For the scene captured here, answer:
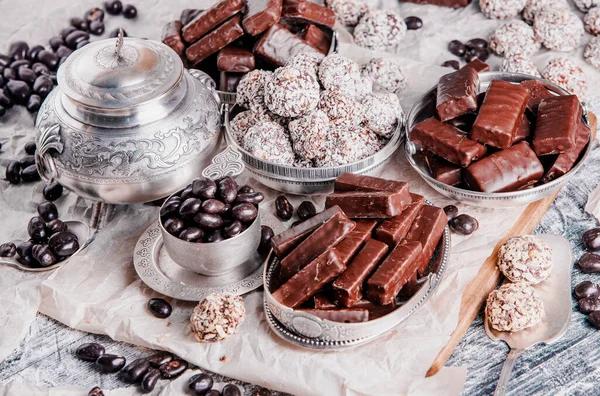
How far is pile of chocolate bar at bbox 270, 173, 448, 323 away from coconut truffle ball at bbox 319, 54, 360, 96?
1.86 feet

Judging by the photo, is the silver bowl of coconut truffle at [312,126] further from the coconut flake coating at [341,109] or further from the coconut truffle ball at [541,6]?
the coconut truffle ball at [541,6]

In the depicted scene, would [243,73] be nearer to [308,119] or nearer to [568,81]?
[308,119]

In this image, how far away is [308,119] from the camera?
280cm

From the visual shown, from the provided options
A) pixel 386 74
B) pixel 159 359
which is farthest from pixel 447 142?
pixel 159 359

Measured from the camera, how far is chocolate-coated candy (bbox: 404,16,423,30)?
13.1ft

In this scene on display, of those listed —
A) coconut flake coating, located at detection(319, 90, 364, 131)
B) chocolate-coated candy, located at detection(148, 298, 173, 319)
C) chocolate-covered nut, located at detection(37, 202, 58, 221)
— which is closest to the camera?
chocolate-coated candy, located at detection(148, 298, 173, 319)

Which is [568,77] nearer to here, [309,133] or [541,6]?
[541,6]

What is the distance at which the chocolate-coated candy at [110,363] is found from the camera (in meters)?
2.34

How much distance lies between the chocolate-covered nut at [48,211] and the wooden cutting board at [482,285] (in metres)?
1.80

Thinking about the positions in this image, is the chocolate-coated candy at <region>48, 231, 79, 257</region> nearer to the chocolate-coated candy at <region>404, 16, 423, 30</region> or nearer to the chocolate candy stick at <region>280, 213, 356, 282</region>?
the chocolate candy stick at <region>280, 213, 356, 282</region>

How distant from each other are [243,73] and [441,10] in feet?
5.14

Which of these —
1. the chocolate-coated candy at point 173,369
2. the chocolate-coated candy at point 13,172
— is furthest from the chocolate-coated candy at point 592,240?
the chocolate-coated candy at point 13,172

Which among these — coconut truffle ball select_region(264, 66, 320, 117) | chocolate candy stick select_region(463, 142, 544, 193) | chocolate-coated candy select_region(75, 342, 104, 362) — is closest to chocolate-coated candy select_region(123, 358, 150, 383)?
chocolate-coated candy select_region(75, 342, 104, 362)

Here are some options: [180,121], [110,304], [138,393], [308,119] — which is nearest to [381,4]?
[308,119]
